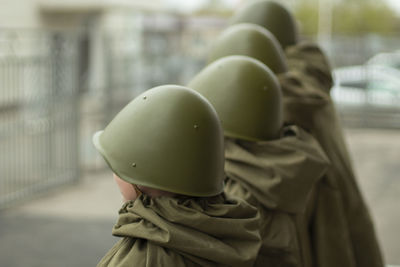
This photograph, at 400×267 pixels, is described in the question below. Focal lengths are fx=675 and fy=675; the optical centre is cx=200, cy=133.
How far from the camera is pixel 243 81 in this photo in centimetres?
213

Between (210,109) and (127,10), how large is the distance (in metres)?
21.1

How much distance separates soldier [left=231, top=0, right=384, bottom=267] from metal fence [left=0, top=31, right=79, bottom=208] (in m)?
4.30

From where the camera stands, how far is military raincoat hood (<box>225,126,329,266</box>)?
199cm

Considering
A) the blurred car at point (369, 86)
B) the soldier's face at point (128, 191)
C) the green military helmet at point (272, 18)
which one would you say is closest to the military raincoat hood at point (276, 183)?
the soldier's face at point (128, 191)

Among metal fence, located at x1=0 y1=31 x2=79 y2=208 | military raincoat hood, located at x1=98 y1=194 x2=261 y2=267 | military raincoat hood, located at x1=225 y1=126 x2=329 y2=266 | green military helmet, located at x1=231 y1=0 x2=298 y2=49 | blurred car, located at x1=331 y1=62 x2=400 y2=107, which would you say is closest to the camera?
military raincoat hood, located at x1=98 y1=194 x2=261 y2=267

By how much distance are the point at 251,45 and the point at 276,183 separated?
0.66 meters

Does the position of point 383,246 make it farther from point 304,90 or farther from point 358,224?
point 304,90

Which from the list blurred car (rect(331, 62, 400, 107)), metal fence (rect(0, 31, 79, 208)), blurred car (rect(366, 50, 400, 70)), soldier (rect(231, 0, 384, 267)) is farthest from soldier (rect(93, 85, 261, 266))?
blurred car (rect(366, 50, 400, 70))

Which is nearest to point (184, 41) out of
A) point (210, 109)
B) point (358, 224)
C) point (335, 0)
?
point (358, 224)

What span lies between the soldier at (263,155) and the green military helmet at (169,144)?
0.38 metres

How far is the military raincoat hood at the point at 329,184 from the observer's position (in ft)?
8.53

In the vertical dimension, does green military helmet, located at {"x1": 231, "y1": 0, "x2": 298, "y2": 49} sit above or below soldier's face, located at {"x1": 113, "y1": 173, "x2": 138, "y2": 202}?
above

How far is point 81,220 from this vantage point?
659 cm

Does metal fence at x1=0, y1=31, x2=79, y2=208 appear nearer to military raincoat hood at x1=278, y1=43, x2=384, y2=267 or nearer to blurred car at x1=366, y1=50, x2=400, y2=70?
military raincoat hood at x1=278, y1=43, x2=384, y2=267
